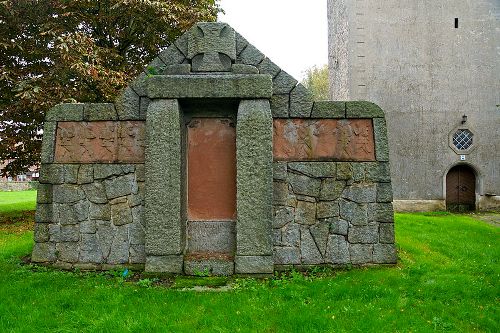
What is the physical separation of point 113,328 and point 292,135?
11.2 feet

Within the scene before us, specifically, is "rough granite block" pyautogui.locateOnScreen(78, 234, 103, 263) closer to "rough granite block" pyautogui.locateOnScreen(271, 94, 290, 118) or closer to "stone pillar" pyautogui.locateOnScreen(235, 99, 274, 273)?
"stone pillar" pyautogui.locateOnScreen(235, 99, 274, 273)

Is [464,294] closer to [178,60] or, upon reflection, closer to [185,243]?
[185,243]

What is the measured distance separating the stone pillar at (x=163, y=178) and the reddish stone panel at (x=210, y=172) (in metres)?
0.49

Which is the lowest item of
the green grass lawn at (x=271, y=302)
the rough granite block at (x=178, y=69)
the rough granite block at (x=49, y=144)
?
the green grass lawn at (x=271, y=302)

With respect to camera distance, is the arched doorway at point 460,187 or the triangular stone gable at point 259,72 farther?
the arched doorway at point 460,187

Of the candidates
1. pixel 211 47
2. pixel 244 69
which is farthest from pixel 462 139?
pixel 211 47

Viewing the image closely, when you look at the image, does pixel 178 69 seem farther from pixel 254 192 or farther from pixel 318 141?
pixel 318 141

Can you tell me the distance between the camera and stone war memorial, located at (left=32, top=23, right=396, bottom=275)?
5922 mm

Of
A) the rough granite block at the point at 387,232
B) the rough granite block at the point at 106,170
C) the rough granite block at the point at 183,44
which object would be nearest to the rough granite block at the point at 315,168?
the rough granite block at the point at 387,232

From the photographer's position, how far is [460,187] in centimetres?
1609

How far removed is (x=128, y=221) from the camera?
597 cm

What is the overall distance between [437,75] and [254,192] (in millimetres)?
12890

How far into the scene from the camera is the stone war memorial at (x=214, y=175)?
19.4 feet

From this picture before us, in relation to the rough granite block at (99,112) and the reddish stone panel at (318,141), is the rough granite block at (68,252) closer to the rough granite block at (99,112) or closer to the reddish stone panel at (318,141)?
the rough granite block at (99,112)
